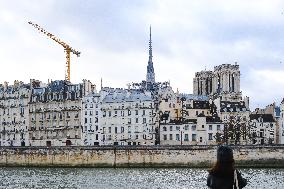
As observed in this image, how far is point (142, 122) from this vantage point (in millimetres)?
101312

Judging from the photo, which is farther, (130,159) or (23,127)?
(23,127)

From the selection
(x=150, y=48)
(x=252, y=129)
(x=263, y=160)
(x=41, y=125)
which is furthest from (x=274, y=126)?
(x=150, y=48)

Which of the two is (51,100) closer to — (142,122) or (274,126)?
(142,122)

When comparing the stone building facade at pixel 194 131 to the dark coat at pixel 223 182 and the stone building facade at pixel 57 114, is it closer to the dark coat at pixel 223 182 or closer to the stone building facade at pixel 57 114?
the stone building facade at pixel 57 114

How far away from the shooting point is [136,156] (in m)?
79.6

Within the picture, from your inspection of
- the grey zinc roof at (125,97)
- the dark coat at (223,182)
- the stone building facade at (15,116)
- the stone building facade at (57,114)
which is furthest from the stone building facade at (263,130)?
the dark coat at (223,182)

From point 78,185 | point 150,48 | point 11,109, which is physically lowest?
point 78,185

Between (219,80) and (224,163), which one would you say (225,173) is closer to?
(224,163)

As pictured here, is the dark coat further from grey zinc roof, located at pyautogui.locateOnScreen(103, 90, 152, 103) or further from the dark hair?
grey zinc roof, located at pyautogui.locateOnScreen(103, 90, 152, 103)

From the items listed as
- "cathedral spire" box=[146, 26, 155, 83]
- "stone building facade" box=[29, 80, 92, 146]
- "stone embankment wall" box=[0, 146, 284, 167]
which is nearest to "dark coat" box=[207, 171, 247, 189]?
"stone embankment wall" box=[0, 146, 284, 167]

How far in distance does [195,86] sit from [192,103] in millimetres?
61562

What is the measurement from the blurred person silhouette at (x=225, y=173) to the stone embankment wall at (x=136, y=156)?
68.2 m

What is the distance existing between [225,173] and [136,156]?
234 feet

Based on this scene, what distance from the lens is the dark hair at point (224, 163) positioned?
8.44 meters
